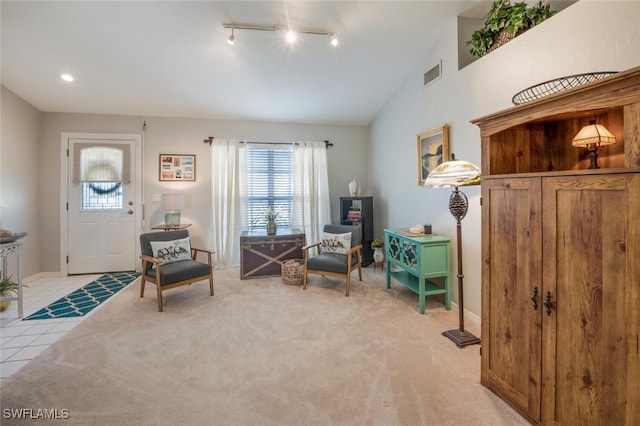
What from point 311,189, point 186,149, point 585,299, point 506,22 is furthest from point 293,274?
point 506,22

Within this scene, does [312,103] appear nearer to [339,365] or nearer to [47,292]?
[339,365]

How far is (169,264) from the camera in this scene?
11.7 feet

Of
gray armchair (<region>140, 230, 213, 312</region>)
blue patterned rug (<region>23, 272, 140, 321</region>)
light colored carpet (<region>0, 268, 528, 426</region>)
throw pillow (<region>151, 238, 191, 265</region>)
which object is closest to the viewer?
light colored carpet (<region>0, 268, 528, 426</region>)

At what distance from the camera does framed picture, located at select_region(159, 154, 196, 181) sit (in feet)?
16.0

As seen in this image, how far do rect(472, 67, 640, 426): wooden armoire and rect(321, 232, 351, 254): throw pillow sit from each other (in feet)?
7.54

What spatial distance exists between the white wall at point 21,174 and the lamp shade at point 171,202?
1.80 metres

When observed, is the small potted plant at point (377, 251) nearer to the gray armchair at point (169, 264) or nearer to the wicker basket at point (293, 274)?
the wicker basket at point (293, 274)

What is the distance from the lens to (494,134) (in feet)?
6.08

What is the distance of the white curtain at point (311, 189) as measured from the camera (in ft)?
17.3

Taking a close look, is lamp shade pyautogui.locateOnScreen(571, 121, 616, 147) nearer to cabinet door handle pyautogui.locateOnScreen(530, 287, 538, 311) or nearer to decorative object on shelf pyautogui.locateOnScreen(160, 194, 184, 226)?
cabinet door handle pyautogui.locateOnScreen(530, 287, 538, 311)

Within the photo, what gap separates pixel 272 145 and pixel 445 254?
350cm

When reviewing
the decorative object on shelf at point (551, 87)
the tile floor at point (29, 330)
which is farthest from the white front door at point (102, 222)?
the decorative object on shelf at point (551, 87)

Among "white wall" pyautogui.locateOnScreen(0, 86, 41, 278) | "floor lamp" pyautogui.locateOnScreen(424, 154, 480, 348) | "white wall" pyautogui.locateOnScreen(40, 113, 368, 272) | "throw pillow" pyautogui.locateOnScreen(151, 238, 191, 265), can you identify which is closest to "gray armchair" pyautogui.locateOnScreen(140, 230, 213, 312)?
"throw pillow" pyautogui.locateOnScreen(151, 238, 191, 265)

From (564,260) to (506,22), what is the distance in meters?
2.13
